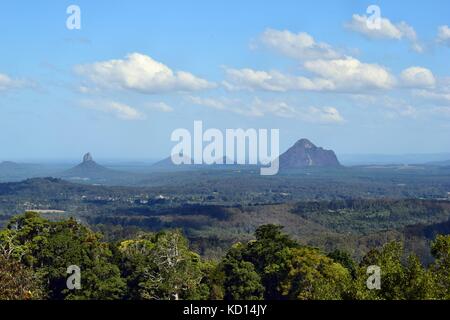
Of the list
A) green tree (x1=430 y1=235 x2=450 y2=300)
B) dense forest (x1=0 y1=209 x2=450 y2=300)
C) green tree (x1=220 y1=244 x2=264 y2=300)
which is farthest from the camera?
green tree (x1=220 y1=244 x2=264 y2=300)

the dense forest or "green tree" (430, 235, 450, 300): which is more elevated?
"green tree" (430, 235, 450, 300)

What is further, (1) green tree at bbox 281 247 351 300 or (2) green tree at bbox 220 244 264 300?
(2) green tree at bbox 220 244 264 300

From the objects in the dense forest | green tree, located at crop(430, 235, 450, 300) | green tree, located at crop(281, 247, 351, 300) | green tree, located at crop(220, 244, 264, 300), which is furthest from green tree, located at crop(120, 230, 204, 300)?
green tree, located at crop(430, 235, 450, 300)
